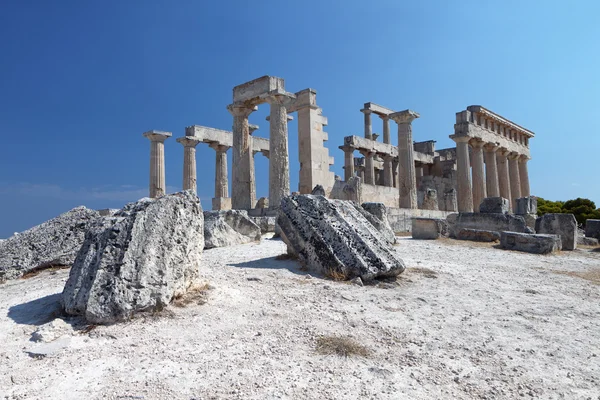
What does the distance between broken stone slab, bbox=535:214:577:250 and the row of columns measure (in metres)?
12.6

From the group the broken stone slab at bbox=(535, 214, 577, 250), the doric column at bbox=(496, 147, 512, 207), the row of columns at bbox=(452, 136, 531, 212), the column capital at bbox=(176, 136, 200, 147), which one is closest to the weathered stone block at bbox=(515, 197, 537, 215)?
the broken stone slab at bbox=(535, 214, 577, 250)

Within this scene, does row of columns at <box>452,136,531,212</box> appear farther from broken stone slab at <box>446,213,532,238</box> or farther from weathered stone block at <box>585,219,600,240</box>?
broken stone slab at <box>446,213,532,238</box>

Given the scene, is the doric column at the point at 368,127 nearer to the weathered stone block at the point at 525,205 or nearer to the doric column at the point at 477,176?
the doric column at the point at 477,176

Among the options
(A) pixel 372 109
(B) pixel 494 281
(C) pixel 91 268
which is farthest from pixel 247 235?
(A) pixel 372 109

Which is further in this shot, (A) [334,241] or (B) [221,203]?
(B) [221,203]

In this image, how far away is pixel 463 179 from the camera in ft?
82.4

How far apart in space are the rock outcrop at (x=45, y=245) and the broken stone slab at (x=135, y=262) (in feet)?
8.16

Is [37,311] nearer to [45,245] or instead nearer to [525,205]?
[45,245]

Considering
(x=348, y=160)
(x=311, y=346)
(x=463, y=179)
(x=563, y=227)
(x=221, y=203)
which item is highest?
(x=348, y=160)

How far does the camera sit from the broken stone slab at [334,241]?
5.21 meters

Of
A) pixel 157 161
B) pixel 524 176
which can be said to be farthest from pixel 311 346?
pixel 524 176

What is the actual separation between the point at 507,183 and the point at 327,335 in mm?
29774

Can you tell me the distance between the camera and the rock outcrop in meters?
6.20

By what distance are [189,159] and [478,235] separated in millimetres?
16037
